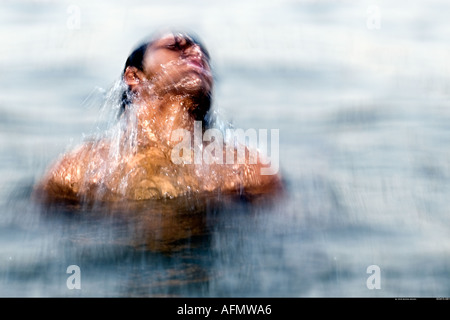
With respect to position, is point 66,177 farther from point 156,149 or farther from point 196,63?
point 196,63

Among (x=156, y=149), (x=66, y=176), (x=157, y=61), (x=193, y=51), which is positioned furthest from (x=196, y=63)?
(x=66, y=176)

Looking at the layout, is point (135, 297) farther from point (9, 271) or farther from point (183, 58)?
point (183, 58)

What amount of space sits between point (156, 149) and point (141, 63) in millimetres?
644

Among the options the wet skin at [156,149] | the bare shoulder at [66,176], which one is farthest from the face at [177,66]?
the bare shoulder at [66,176]

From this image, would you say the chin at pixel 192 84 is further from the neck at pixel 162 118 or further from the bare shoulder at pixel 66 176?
the bare shoulder at pixel 66 176

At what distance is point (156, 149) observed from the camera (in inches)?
285

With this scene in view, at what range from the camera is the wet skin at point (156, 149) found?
7145mm

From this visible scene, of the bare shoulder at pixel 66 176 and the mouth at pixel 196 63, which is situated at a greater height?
the mouth at pixel 196 63

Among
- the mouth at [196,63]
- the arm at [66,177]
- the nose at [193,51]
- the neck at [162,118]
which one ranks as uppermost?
the nose at [193,51]

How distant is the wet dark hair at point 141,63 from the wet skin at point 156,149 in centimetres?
2

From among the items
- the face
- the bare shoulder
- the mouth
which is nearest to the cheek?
the face

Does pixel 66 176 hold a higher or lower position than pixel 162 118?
lower

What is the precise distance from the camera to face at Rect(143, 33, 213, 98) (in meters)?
7.30

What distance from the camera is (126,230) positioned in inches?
258
